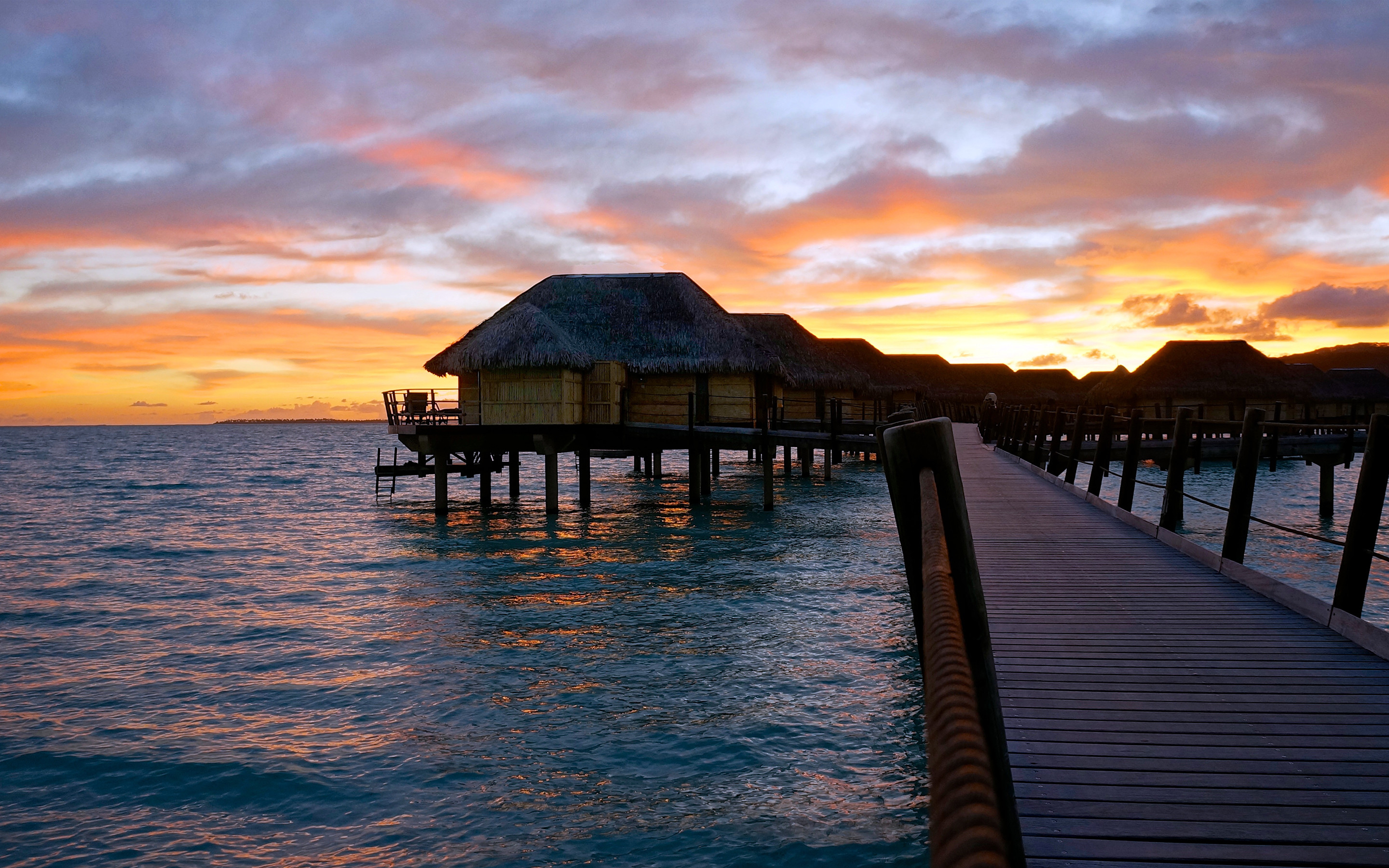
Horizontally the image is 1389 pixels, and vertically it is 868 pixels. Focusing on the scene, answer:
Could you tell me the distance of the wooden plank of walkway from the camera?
3.29 metres

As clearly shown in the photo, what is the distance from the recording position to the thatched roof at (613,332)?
76.5 ft

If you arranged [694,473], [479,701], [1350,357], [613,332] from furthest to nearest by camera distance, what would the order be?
[1350,357] < [613,332] < [694,473] < [479,701]

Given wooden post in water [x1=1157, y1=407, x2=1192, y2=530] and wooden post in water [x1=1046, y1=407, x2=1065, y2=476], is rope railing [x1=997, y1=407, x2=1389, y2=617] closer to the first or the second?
wooden post in water [x1=1157, y1=407, x2=1192, y2=530]

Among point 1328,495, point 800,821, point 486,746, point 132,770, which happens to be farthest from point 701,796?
point 1328,495

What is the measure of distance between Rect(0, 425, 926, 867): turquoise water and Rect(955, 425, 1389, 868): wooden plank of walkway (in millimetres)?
1636

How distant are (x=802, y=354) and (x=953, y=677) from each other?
41074mm

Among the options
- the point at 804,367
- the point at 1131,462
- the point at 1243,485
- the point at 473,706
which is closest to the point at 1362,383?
the point at 804,367

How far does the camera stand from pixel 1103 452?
12.9 meters

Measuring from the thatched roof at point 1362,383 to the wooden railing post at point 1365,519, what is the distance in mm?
47726

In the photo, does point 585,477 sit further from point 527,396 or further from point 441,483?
point 441,483

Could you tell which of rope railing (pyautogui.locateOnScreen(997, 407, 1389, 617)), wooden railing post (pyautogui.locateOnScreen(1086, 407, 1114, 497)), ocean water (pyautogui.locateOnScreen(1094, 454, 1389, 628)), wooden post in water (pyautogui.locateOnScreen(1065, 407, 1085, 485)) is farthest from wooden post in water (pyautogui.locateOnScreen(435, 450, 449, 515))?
rope railing (pyautogui.locateOnScreen(997, 407, 1389, 617))

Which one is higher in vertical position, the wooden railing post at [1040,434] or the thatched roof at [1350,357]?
the thatched roof at [1350,357]

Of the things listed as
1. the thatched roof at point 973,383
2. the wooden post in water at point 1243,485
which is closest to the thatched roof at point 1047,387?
the thatched roof at point 973,383

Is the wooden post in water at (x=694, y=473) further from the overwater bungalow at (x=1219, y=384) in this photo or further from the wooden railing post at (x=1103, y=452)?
the overwater bungalow at (x=1219, y=384)
